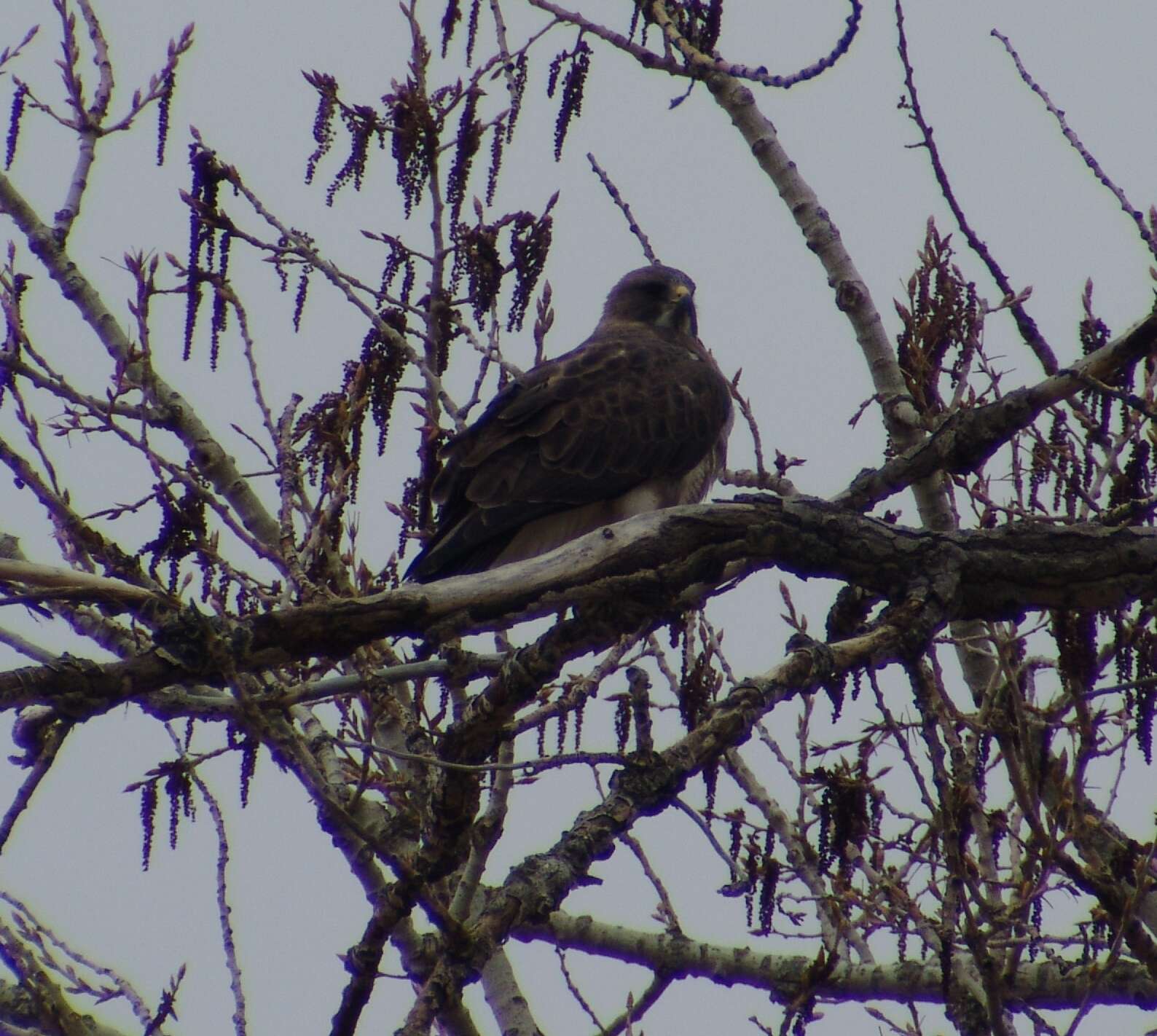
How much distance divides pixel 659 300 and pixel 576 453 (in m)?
1.85

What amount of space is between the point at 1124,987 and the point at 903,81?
2.81m

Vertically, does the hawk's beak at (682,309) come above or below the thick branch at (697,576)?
above

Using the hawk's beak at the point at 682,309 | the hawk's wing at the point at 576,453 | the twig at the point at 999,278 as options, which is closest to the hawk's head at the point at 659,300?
the hawk's beak at the point at 682,309

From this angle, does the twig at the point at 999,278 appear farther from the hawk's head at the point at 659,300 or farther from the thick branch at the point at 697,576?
the hawk's head at the point at 659,300

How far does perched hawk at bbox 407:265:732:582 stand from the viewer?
5730mm

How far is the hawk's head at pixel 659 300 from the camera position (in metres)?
7.52

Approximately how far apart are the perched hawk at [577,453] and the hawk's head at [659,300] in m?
0.79

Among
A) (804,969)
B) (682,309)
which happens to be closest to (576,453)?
(682,309)

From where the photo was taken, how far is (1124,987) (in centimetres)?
461

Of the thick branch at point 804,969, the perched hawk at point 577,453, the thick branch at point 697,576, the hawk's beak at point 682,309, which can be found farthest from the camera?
the hawk's beak at point 682,309

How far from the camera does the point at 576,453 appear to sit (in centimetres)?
601

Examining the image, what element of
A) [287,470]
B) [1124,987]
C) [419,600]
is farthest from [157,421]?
[1124,987]

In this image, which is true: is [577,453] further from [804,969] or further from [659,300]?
[804,969]

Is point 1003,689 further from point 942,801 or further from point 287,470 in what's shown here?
point 287,470
